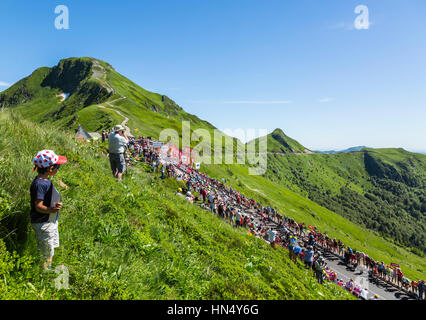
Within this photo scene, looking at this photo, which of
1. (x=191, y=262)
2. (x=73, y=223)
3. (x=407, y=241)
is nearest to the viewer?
(x=73, y=223)

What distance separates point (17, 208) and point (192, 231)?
18.1 feet

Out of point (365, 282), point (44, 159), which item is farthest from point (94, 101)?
point (44, 159)

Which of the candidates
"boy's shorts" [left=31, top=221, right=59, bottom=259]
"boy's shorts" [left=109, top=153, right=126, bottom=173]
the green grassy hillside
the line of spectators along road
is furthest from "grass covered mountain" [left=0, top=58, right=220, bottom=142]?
"boy's shorts" [left=31, top=221, right=59, bottom=259]

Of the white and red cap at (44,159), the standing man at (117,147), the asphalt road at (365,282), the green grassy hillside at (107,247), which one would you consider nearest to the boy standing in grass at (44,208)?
the white and red cap at (44,159)

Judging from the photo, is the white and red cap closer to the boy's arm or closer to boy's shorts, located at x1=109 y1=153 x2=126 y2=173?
the boy's arm

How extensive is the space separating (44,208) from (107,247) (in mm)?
1649

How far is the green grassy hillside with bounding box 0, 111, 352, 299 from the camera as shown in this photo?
12.2 ft

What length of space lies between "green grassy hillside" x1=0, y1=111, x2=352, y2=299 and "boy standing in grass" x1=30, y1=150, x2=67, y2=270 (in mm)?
249

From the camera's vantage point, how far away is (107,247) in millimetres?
4973

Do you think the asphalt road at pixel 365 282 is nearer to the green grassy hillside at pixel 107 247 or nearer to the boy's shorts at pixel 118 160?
the green grassy hillside at pixel 107 247

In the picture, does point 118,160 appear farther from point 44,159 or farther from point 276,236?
point 276,236

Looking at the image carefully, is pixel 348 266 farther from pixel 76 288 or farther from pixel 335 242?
pixel 76 288

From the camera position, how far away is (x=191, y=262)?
245 inches
